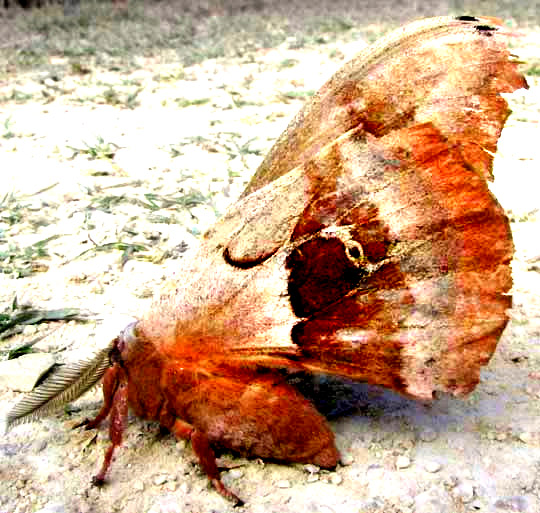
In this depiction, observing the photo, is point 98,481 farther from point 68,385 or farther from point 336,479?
point 336,479

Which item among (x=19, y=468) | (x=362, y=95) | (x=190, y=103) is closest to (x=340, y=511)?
(x=19, y=468)

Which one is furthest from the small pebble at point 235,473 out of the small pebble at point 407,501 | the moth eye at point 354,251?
the moth eye at point 354,251

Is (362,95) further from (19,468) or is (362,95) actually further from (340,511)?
(19,468)

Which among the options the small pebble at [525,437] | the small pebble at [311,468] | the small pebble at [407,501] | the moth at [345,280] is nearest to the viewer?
the moth at [345,280]

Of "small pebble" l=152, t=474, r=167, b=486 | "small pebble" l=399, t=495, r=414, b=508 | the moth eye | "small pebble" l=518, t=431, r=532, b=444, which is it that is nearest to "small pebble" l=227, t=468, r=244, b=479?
"small pebble" l=152, t=474, r=167, b=486

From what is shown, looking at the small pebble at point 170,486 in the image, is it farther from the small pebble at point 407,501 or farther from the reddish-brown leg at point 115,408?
the small pebble at point 407,501

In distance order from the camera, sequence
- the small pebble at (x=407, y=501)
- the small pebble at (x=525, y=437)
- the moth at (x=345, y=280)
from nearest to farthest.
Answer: the moth at (x=345, y=280) → the small pebble at (x=407, y=501) → the small pebble at (x=525, y=437)
